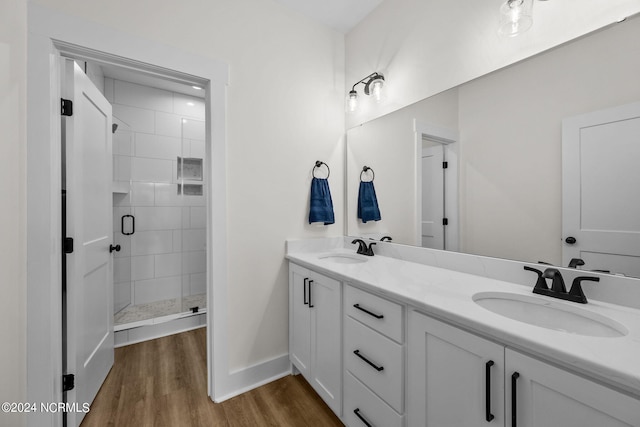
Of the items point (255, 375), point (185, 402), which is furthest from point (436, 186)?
point (185, 402)

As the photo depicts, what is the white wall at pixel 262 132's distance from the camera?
66.4 inches

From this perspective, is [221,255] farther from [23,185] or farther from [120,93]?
[120,93]

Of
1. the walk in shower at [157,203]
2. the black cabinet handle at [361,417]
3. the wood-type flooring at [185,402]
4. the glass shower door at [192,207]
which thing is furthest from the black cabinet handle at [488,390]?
the glass shower door at [192,207]

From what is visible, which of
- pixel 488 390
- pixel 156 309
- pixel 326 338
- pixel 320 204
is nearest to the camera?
pixel 488 390

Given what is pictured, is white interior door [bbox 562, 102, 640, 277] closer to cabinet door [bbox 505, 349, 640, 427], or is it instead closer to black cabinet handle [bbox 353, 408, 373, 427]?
cabinet door [bbox 505, 349, 640, 427]

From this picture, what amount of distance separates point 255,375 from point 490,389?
1.52m

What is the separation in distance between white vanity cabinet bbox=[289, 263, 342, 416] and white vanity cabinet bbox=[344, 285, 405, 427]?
0.22ft

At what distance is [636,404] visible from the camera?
55 cm

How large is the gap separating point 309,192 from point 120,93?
2420 millimetres

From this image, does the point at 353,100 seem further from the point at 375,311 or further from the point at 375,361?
the point at 375,361

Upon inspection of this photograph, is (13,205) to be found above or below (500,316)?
above

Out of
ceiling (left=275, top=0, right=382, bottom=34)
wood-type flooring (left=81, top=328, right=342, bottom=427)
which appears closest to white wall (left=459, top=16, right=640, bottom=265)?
ceiling (left=275, top=0, right=382, bottom=34)

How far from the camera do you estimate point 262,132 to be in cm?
185

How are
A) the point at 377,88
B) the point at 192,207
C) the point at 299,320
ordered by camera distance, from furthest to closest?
the point at 192,207 < the point at 377,88 < the point at 299,320
